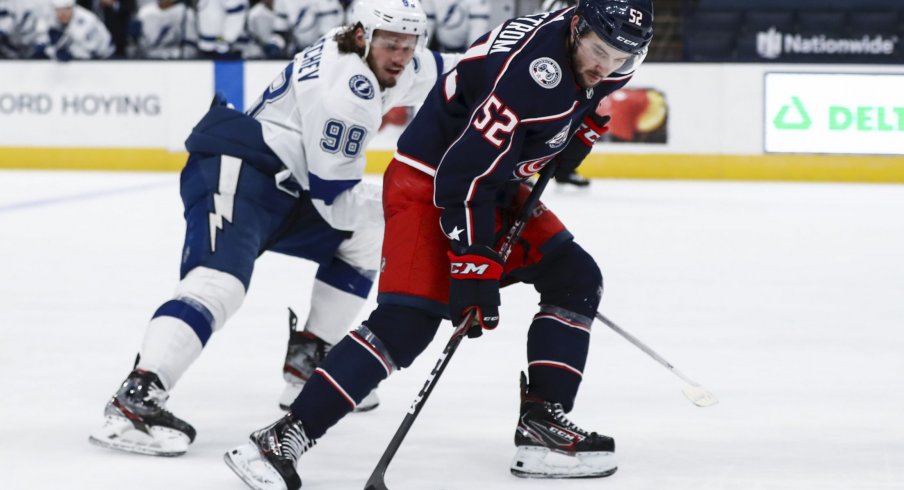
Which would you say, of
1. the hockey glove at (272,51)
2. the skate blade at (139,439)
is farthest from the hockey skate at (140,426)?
the hockey glove at (272,51)

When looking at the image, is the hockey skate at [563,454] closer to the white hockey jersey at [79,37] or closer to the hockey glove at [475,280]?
the hockey glove at [475,280]

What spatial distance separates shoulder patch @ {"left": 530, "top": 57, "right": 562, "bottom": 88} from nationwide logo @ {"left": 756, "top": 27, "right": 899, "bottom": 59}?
752 centimetres

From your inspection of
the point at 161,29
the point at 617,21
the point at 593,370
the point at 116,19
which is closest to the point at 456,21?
the point at 161,29

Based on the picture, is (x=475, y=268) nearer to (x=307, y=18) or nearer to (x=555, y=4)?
(x=555, y=4)

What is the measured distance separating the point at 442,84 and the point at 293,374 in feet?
3.18

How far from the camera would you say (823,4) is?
11.2m

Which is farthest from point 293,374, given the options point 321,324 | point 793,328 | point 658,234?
point 658,234

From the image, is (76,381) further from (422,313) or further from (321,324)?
(422,313)

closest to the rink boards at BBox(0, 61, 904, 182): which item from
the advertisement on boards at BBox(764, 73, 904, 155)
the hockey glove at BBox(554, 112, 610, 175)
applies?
the advertisement on boards at BBox(764, 73, 904, 155)

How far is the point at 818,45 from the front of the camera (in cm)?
1022

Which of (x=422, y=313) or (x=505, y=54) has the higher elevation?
(x=505, y=54)

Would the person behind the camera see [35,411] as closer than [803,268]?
Yes

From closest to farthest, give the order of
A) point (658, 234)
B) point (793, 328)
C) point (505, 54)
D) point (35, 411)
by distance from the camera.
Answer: point (505, 54) < point (35, 411) < point (793, 328) < point (658, 234)

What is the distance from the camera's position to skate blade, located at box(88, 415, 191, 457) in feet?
9.07
